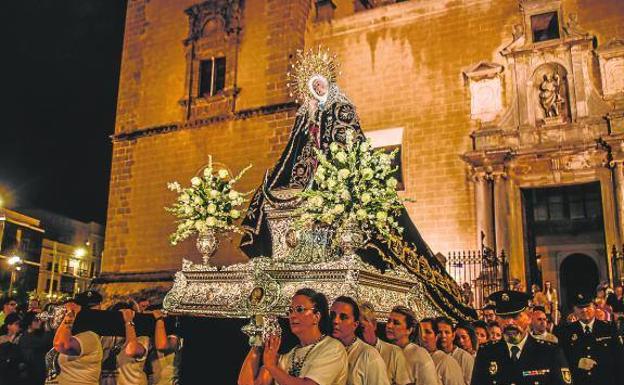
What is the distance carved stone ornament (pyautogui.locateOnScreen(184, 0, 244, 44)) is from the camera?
20430 millimetres

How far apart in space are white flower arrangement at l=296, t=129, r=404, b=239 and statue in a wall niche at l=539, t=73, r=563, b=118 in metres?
11.0

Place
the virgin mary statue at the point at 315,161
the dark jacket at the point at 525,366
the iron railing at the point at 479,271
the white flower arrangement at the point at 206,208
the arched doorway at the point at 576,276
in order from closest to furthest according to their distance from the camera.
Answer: the dark jacket at the point at 525,366
the virgin mary statue at the point at 315,161
the white flower arrangement at the point at 206,208
the iron railing at the point at 479,271
the arched doorway at the point at 576,276

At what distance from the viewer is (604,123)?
50.7 feet

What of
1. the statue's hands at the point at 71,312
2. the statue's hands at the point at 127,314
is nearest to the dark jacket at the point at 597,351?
the statue's hands at the point at 127,314

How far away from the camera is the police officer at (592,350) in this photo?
21.4 feet

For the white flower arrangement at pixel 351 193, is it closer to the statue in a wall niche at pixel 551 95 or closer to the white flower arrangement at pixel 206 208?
the white flower arrangement at pixel 206 208

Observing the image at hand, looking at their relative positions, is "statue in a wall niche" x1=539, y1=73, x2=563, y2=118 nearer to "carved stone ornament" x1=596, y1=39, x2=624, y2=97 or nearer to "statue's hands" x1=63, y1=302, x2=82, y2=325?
"carved stone ornament" x1=596, y1=39, x2=624, y2=97

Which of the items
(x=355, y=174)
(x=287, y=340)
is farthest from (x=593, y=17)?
(x=287, y=340)

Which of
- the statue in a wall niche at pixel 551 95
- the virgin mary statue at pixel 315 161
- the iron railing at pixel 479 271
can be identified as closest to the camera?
the virgin mary statue at pixel 315 161

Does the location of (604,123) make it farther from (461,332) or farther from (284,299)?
(284,299)

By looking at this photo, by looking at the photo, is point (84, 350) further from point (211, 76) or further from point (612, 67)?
point (211, 76)

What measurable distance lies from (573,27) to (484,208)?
18.4 feet

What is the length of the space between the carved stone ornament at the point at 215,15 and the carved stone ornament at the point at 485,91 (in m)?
8.18

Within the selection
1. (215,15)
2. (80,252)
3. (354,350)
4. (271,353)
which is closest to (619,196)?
(354,350)
